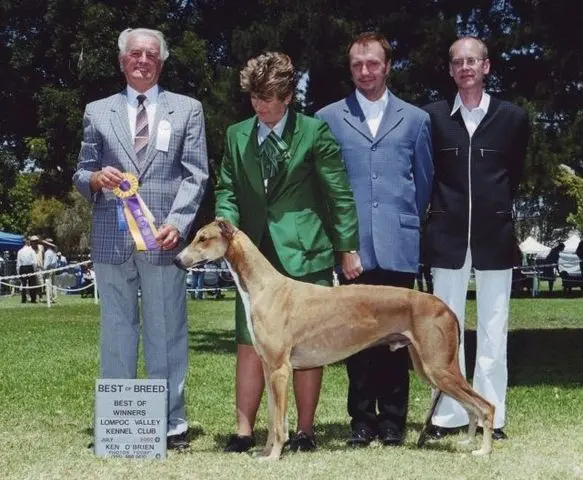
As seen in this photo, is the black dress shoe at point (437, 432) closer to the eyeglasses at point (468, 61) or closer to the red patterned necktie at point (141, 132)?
the eyeglasses at point (468, 61)

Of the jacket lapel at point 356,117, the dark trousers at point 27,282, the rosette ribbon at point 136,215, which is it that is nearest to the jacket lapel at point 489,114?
the jacket lapel at point 356,117

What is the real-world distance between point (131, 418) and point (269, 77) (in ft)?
6.99

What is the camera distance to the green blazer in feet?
17.1

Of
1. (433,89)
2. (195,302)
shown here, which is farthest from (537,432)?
(195,302)

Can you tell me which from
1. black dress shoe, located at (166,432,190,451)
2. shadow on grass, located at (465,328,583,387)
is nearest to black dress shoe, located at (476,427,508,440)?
black dress shoe, located at (166,432,190,451)

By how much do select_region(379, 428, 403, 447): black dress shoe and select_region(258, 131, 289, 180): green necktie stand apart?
178 centimetres

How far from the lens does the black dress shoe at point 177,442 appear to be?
17.9 feet

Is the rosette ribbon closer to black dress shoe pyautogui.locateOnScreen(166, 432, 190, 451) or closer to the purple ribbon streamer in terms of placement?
the purple ribbon streamer

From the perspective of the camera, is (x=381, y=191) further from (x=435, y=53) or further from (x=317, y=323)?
(x=435, y=53)

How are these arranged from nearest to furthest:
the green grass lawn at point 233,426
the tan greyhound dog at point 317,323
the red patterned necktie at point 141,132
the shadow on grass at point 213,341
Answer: the green grass lawn at point 233,426 → the tan greyhound dog at point 317,323 → the red patterned necktie at point 141,132 → the shadow on grass at point 213,341

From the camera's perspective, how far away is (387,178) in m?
5.35

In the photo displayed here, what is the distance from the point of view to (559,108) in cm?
1098

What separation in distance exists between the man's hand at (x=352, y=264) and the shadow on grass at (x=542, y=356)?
436cm

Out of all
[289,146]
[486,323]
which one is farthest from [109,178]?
[486,323]
